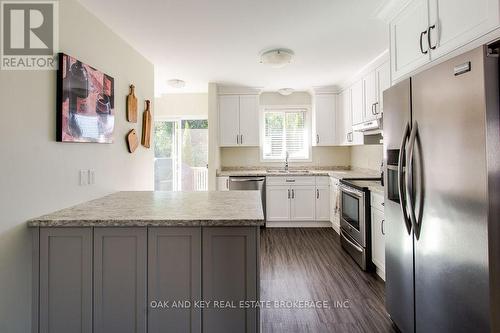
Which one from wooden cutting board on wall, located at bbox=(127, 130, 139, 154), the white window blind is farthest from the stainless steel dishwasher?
wooden cutting board on wall, located at bbox=(127, 130, 139, 154)

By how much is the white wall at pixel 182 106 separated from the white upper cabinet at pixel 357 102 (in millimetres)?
2734

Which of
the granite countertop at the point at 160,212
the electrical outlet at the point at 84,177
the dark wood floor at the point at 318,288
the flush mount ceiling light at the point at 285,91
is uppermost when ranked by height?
the flush mount ceiling light at the point at 285,91

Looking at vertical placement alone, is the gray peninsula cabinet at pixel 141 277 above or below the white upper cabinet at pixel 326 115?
below

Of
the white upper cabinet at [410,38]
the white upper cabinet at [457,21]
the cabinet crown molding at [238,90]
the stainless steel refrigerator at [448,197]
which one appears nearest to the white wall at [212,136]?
the cabinet crown molding at [238,90]

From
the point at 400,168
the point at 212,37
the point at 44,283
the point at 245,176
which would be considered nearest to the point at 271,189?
the point at 245,176

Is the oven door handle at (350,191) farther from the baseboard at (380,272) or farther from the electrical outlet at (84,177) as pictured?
the electrical outlet at (84,177)

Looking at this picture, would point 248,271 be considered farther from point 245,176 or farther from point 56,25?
point 245,176

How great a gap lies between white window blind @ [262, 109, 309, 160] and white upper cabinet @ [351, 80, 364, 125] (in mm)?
1291

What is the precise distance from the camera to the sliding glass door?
5.29 meters

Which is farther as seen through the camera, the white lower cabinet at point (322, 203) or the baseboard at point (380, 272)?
the white lower cabinet at point (322, 203)

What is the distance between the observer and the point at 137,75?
116 inches

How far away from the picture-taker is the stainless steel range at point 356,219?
282cm

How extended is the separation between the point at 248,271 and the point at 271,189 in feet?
9.97

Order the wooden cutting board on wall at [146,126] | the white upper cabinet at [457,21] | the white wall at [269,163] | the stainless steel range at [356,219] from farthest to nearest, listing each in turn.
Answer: the white wall at [269,163]
the wooden cutting board on wall at [146,126]
the stainless steel range at [356,219]
the white upper cabinet at [457,21]
